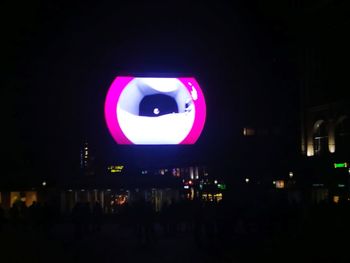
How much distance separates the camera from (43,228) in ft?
75.4

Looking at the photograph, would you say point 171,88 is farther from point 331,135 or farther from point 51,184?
point 331,135

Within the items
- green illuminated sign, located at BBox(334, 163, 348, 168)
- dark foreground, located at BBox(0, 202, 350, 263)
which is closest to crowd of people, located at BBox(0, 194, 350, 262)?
dark foreground, located at BBox(0, 202, 350, 263)

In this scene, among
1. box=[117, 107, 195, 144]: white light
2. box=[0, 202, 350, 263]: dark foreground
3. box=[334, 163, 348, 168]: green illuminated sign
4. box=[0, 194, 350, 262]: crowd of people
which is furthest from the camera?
box=[334, 163, 348, 168]: green illuminated sign

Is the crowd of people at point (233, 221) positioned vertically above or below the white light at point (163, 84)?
below

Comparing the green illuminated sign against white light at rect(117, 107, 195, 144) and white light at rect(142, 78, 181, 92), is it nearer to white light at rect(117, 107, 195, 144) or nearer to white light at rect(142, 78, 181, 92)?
white light at rect(117, 107, 195, 144)

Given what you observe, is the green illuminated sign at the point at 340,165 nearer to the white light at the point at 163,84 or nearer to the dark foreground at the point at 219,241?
the white light at the point at 163,84

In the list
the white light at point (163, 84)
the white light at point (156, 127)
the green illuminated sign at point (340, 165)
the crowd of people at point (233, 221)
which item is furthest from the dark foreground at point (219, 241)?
the green illuminated sign at point (340, 165)

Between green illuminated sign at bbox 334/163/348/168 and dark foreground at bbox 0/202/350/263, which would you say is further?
green illuminated sign at bbox 334/163/348/168

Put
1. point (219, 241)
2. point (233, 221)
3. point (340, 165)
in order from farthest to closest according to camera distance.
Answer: point (340, 165) < point (233, 221) < point (219, 241)

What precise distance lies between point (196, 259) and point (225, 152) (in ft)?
76.9

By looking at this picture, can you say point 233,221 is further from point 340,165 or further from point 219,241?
point 340,165

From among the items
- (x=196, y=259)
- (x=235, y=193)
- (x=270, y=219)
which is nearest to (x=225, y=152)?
(x=235, y=193)

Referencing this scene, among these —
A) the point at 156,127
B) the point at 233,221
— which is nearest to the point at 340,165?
the point at 156,127

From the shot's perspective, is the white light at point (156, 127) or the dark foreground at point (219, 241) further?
the white light at point (156, 127)
